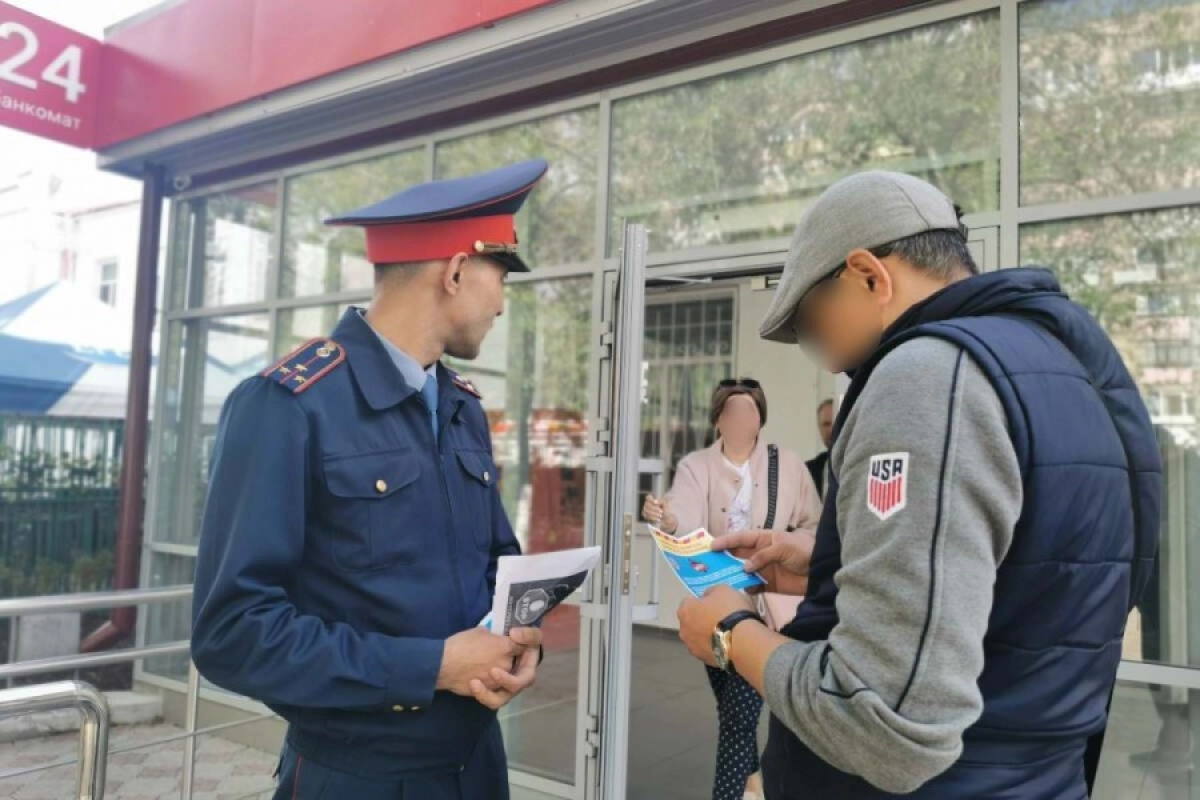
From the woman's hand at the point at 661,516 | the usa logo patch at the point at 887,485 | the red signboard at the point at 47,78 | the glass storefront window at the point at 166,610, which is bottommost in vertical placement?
the glass storefront window at the point at 166,610

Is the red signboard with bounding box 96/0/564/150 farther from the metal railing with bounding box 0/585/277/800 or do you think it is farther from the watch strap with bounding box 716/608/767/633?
the watch strap with bounding box 716/608/767/633

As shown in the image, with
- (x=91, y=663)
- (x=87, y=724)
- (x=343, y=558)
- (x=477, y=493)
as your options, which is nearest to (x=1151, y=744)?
(x=477, y=493)

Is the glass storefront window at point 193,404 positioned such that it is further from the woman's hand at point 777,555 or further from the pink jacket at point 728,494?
the woman's hand at point 777,555

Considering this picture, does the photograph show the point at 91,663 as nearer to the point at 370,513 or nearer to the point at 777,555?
the point at 370,513

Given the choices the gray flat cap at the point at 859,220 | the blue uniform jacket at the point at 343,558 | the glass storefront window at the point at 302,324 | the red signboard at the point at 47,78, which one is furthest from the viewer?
the glass storefront window at the point at 302,324

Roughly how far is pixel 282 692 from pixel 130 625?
532 centimetres

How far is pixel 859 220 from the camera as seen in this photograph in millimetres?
1125

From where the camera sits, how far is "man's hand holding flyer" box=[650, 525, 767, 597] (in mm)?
1653

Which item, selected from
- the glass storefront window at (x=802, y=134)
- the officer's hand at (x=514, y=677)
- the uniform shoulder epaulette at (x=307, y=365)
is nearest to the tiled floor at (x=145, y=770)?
the officer's hand at (x=514, y=677)

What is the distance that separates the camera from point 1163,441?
2.90 metres

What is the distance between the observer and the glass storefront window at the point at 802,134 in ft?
10.9

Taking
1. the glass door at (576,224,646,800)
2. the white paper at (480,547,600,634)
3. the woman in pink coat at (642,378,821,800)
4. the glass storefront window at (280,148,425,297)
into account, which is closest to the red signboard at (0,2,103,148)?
the glass storefront window at (280,148,425,297)

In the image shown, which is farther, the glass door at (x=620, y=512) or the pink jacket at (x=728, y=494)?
the pink jacket at (x=728, y=494)

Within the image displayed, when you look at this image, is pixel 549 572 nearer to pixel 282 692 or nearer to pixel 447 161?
pixel 282 692
